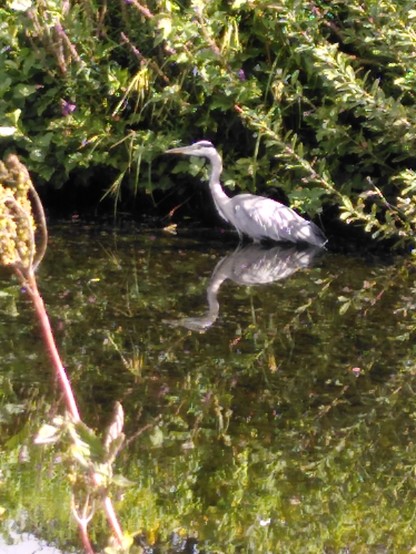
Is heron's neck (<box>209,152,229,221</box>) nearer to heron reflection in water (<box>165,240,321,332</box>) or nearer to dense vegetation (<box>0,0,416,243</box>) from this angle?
dense vegetation (<box>0,0,416,243</box>)

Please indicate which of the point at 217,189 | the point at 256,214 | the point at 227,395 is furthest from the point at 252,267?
the point at 227,395

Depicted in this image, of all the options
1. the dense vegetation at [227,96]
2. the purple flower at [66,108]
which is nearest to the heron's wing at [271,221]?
the dense vegetation at [227,96]

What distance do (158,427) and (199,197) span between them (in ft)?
14.6

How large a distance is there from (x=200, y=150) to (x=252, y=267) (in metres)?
0.98

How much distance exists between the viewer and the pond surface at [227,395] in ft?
11.6

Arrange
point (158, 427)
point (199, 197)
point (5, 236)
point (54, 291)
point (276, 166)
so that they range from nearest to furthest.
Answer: point (5, 236) → point (158, 427) → point (54, 291) → point (276, 166) → point (199, 197)

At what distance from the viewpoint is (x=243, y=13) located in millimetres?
7727

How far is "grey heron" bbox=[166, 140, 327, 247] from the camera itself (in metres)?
7.62

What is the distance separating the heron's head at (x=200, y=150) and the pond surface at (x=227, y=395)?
29.6 inches

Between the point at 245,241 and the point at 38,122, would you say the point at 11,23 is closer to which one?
the point at 38,122

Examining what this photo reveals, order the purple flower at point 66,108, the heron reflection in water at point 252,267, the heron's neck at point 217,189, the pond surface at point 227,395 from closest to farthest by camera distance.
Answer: the pond surface at point 227,395 → the heron reflection in water at point 252,267 → the heron's neck at point 217,189 → the purple flower at point 66,108

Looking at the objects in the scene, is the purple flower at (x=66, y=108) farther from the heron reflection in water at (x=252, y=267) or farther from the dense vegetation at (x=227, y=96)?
the heron reflection in water at (x=252, y=267)

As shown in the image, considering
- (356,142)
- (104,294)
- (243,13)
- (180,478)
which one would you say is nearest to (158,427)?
(180,478)

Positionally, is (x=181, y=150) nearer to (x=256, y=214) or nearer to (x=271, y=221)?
(x=256, y=214)
